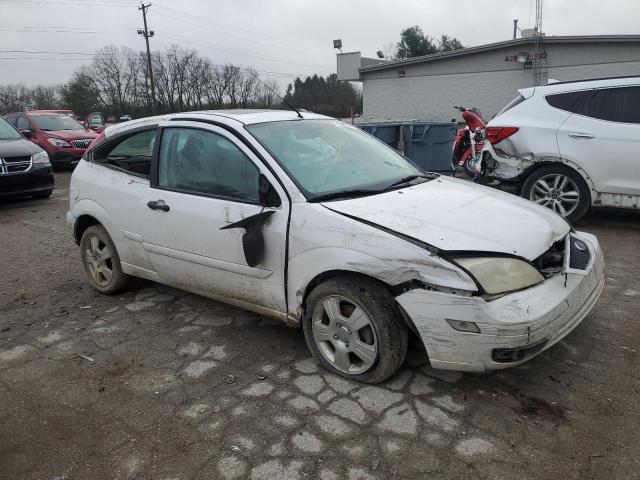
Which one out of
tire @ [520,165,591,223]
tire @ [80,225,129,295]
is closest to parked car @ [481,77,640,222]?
tire @ [520,165,591,223]

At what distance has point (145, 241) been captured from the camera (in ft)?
12.9

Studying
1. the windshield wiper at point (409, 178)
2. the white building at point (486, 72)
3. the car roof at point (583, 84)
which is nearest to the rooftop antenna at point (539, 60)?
the white building at point (486, 72)

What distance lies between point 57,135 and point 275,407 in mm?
13250

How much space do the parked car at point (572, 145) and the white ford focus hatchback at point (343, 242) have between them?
283 centimetres

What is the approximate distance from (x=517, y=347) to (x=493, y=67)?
23788 mm

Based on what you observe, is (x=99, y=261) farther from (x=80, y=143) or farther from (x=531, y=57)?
(x=531, y=57)

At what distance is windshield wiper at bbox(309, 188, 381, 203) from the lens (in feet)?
10.1

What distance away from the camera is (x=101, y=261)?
4.51 m

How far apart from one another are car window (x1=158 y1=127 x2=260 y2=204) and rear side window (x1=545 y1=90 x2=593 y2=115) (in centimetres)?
456

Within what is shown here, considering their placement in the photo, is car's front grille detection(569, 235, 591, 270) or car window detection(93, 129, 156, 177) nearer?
car's front grille detection(569, 235, 591, 270)

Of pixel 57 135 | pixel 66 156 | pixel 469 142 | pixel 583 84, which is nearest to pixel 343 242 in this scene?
pixel 583 84

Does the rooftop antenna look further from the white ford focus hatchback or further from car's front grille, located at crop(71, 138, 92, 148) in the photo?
Result: the white ford focus hatchback

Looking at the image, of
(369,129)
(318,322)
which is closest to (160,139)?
(318,322)

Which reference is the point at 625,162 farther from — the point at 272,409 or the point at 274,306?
the point at 272,409
